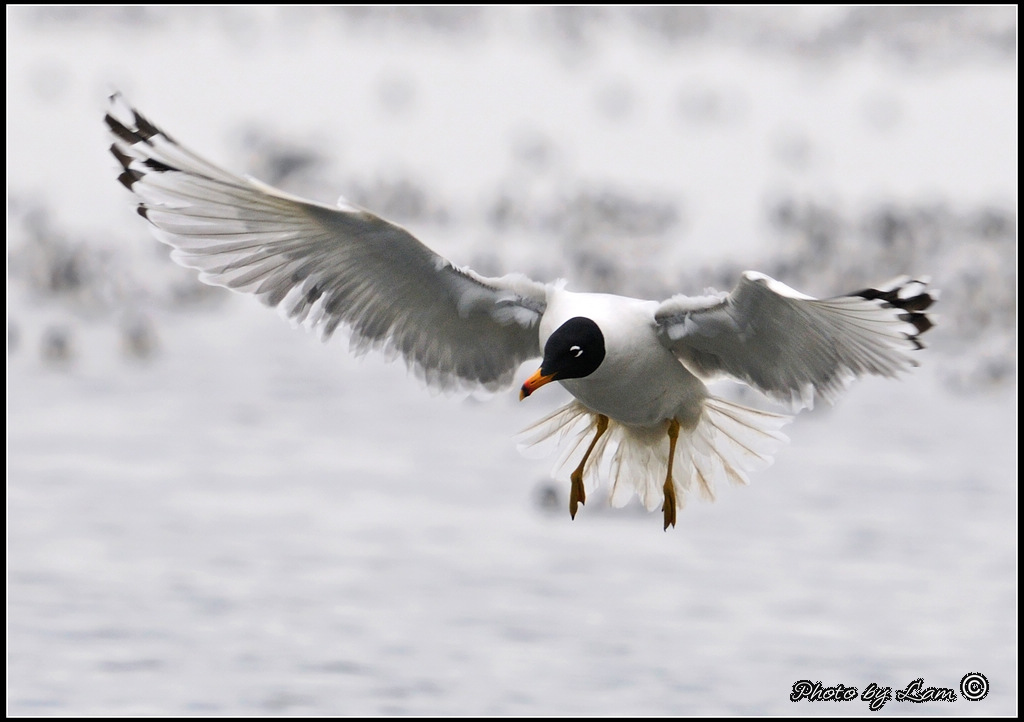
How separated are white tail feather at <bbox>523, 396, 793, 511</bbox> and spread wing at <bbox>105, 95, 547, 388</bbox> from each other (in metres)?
0.36

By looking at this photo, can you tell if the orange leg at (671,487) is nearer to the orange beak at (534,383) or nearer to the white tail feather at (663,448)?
the white tail feather at (663,448)

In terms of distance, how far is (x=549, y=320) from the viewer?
5770mm

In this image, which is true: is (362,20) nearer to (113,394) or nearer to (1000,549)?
(113,394)

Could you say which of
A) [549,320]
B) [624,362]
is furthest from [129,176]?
[624,362]

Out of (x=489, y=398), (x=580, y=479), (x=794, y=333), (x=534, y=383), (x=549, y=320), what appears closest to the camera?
(x=534, y=383)

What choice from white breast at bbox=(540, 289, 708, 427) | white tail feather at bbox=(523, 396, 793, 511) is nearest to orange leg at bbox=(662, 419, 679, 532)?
white tail feather at bbox=(523, 396, 793, 511)

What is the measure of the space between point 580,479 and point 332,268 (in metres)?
1.06

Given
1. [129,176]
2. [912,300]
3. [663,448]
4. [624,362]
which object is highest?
[129,176]

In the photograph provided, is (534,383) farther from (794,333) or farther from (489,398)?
(489,398)

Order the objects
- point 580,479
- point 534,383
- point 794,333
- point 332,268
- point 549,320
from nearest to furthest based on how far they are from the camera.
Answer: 1. point 534,383
2. point 794,333
3. point 549,320
4. point 332,268
5. point 580,479

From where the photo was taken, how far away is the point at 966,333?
13.3m

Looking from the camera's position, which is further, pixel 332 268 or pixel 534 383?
pixel 332 268

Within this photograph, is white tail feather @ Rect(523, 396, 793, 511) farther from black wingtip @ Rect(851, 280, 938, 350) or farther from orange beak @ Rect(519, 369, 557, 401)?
black wingtip @ Rect(851, 280, 938, 350)

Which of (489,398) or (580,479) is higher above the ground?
(489,398)
